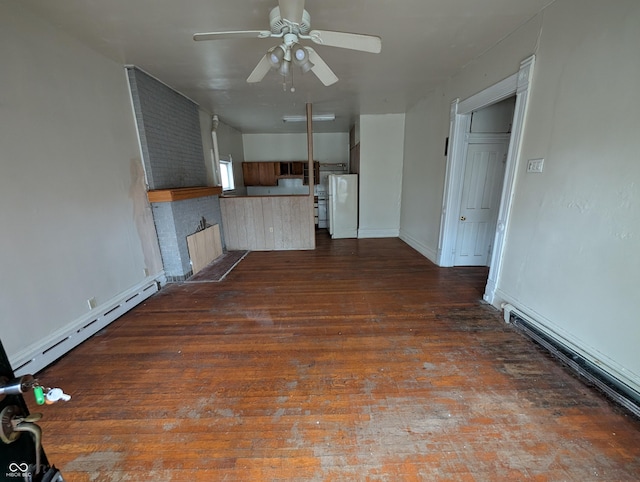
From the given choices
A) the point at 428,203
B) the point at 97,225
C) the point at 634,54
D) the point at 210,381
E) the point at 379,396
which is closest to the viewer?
the point at 634,54

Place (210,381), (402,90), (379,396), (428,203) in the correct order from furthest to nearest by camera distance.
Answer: (428,203) < (402,90) < (210,381) < (379,396)

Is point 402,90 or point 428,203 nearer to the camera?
point 402,90

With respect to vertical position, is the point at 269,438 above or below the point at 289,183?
below

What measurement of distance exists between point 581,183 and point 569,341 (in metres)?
1.24

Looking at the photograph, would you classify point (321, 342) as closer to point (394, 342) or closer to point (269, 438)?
point (394, 342)


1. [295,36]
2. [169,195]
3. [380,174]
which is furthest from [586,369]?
[380,174]

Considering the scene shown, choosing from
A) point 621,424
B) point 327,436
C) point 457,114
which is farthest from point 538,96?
point 327,436

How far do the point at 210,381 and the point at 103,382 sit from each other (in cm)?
82

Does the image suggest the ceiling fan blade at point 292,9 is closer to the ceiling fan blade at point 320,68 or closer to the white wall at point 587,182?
the ceiling fan blade at point 320,68

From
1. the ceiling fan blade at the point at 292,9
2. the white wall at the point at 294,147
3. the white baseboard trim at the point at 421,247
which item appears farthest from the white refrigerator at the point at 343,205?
the ceiling fan blade at the point at 292,9

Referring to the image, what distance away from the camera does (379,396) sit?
5.75 feet

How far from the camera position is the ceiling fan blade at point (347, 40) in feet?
5.95

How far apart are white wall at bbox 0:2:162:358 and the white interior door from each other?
15.0 feet

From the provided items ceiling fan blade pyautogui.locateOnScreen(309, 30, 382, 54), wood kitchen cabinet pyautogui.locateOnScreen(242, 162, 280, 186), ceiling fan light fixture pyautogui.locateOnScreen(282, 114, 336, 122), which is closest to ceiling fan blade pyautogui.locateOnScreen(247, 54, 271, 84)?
ceiling fan blade pyautogui.locateOnScreen(309, 30, 382, 54)
